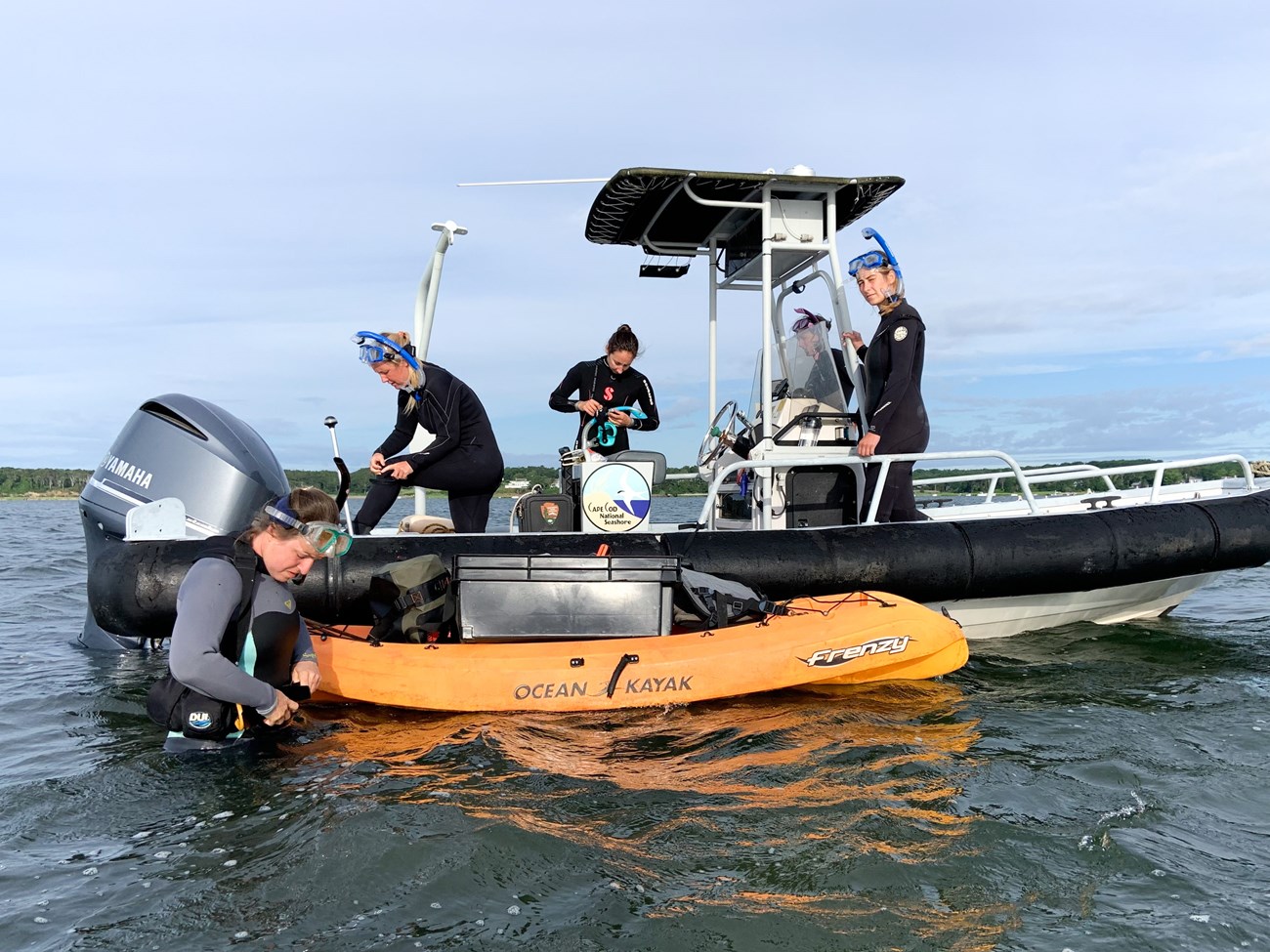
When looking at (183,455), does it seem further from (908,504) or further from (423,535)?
(908,504)

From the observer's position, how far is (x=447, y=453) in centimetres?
573

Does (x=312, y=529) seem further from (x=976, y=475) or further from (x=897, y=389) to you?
(x=976, y=475)

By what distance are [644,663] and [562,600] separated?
560 mm

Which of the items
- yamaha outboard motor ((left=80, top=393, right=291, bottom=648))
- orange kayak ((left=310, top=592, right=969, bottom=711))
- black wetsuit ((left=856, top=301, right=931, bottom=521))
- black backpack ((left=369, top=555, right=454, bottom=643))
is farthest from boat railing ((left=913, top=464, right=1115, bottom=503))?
yamaha outboard motor ((left=80, top=393, right=291, bottom=648))

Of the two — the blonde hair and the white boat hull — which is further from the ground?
the blonde hair

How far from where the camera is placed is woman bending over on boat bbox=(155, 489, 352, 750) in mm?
3443

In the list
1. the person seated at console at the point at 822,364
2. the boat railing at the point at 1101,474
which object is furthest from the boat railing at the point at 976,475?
the person seated at console at the point at 822,364

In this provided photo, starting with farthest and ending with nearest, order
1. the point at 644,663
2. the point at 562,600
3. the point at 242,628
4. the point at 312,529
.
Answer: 1. the point at 562,600
2. the point at 644,663
3. the point at 242,628
4. the point at 312,529

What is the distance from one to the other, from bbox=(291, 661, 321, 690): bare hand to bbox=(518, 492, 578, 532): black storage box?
2.25 metres

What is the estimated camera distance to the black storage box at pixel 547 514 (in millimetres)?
6039

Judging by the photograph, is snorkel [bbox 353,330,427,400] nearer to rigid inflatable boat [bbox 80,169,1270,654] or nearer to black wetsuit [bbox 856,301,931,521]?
rigid inflatable boat [bbox 80,169,1270,654]

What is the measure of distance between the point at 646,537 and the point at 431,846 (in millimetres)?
2892

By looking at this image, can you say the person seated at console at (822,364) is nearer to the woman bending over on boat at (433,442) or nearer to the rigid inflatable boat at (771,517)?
the rigid inflatable boat at (771,517)

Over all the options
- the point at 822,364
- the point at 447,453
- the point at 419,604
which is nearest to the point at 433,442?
the point at 447,453
